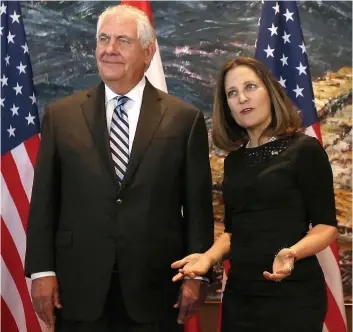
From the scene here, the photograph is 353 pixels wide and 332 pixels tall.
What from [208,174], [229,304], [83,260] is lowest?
[229,304]

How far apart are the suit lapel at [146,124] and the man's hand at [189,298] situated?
40 cm

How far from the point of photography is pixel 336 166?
3.39 metres

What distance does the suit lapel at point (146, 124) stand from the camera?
1865 millimetres

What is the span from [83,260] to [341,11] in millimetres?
2469

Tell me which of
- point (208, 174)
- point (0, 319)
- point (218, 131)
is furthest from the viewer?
point (0, 319)

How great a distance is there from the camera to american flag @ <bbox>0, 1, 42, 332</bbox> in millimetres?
3014

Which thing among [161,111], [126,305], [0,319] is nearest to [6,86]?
[0,319]

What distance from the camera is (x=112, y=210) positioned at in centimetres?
185

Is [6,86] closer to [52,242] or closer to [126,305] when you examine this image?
[52,242]

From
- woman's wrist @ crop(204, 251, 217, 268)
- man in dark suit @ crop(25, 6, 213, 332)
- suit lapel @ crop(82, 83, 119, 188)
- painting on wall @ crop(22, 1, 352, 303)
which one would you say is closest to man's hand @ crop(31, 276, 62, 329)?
man in dark suit @ crop(25, 6, 213, 332)

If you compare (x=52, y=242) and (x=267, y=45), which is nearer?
(x=52, y=242)

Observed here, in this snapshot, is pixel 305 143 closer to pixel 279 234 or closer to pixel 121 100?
pixel 279 234

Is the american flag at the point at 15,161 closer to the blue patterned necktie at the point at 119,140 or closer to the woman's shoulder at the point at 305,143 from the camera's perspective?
the blue patterned necktie at the point at 119,140

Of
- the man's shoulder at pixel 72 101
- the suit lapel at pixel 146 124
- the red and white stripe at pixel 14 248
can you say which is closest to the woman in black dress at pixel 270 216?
the suit lapel at pixel 146 124
